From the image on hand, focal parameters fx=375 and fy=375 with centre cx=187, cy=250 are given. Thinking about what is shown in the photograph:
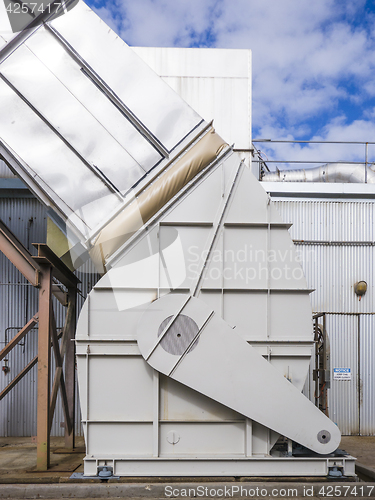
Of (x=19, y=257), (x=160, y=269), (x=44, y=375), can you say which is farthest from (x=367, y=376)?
(x=19, y=257)

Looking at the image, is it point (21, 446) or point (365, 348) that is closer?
point (21, 446)

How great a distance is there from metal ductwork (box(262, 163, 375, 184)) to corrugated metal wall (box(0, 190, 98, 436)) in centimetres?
561

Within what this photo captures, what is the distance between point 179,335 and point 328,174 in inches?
273

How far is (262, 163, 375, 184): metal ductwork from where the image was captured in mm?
9914

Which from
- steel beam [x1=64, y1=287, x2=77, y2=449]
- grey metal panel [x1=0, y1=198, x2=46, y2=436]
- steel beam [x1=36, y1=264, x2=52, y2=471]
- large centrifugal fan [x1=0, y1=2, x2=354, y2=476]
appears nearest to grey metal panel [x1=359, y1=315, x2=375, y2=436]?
large centrifugal fan [x1=0, y1=2, x2=354, y2=476]

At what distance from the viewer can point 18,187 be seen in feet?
28.8

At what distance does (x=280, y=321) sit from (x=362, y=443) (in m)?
4.82

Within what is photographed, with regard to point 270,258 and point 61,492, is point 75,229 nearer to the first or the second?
point 270,258

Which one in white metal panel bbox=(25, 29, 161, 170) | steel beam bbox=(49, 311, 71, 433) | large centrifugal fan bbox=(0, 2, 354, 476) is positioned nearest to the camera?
large centrifugal fan bbox=(0, 2, 354, 476)

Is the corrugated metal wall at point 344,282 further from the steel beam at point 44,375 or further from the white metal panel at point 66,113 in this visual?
the steel beam at point 44,375

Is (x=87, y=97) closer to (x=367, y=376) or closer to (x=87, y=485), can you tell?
(x=87, y=485)

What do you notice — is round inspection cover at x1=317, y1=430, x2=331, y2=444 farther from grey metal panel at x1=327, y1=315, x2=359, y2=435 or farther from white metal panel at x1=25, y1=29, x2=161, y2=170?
white metal panel at x1=25, y1=29, x2=161, y2=170

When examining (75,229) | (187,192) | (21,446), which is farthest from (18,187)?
(21,446)

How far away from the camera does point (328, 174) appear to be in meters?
10.1
